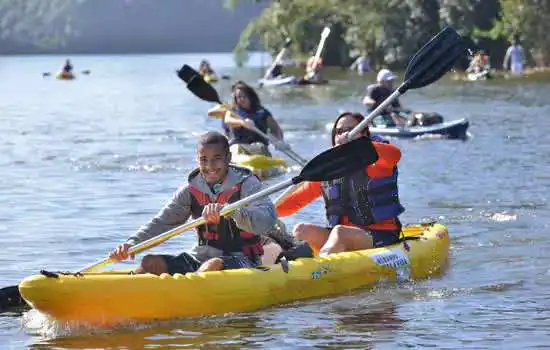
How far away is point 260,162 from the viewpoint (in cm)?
1742

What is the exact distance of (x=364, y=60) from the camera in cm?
5450

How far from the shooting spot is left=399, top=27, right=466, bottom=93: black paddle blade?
12.0 meters

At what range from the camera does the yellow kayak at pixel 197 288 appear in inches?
339

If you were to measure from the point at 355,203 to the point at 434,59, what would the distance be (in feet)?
7.18

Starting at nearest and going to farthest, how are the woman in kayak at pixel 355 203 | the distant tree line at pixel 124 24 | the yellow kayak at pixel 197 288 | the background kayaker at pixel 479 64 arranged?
the yellow kayak at pixel 197 288 → the woman in kayak at pixel 355 203 → the background kayaker at pixel 479 64 → the distant tree line at pixel 124 24

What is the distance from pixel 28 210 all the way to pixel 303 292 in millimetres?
6424

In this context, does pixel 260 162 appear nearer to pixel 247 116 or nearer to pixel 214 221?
pixel 247 116

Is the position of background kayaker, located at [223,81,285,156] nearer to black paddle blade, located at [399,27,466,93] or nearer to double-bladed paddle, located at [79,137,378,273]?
black paddle blade, located at [399,27,466,93]

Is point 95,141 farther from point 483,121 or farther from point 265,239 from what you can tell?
point 265,239

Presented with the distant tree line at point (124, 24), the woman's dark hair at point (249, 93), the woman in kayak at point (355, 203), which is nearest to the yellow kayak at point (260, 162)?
the woman's dark hair at point (249, 93)

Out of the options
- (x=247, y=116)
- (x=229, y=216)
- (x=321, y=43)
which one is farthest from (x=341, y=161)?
(x=321, y=43)

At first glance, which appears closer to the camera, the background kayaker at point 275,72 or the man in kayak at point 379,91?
the man in kayak at point 379,91

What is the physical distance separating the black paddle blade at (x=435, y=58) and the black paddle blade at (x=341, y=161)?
8.93 ft

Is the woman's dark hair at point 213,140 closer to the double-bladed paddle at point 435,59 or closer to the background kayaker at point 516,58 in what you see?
the double-bladed paddle at point 435,59
